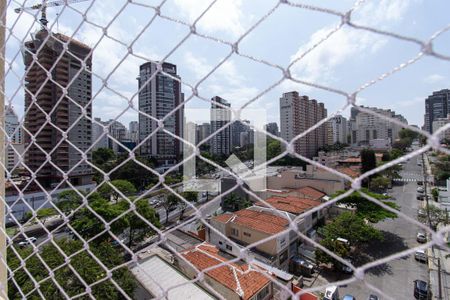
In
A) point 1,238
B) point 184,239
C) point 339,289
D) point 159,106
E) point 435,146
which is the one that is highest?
→ point 159,106

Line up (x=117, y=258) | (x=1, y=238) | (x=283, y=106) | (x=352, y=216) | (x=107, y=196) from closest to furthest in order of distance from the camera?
1. (x=1, y=238)
2. (x=117, y=258)
3. (x=352, y=216)
4. (x=107, y=196)
5. (x=283, y=106)

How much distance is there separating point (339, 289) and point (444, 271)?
182 centimetres

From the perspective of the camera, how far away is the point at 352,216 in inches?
182

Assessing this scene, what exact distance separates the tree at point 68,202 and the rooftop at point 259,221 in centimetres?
325

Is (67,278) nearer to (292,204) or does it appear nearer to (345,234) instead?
(345,234)

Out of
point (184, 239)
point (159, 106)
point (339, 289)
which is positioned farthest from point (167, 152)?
point (339, 289)

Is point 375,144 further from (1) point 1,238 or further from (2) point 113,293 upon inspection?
(1) point 1,238

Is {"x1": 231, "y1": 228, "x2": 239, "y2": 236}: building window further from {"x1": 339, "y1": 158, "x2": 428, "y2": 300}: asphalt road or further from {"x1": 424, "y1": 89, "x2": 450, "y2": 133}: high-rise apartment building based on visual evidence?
{"x1": 424, "y1": 89, "x2": 450, "y2": 133}: high-rise apartment building

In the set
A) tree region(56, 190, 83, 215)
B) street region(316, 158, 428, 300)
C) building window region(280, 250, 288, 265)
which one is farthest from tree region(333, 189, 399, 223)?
tree region(56, 190, 83, 215)

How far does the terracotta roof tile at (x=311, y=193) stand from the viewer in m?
6.40

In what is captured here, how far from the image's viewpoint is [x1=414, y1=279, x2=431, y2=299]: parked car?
3.53 m

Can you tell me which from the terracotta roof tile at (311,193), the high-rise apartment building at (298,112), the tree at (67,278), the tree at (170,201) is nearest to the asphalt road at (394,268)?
the terracotta roof tile at (311,193)

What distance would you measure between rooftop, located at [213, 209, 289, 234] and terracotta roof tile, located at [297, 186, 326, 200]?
6.91ft

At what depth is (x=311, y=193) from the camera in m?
6.58
